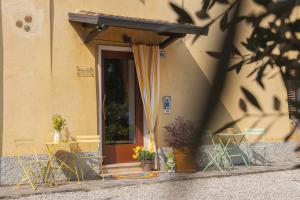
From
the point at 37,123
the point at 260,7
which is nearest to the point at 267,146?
the point at 37,123

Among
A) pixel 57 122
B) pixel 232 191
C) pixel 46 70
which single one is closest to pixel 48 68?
pixel 46 70

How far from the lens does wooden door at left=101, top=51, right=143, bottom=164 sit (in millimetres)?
8508

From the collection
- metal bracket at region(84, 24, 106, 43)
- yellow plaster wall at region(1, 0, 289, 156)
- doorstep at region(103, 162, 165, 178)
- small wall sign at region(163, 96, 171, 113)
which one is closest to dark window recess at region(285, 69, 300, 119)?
yellow plaster wall at region(1, 0, 289, 156)

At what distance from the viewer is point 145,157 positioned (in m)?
8.35

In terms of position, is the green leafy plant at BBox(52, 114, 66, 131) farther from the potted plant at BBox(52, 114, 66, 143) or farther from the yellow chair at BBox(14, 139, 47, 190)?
the yellow chair at BBox(14, 139, 47, 190)

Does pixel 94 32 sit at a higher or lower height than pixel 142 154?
higher

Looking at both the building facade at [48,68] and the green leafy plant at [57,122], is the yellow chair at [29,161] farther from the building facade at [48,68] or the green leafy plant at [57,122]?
the green leafy plant at [57,122]

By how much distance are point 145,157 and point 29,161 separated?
205 centimetres

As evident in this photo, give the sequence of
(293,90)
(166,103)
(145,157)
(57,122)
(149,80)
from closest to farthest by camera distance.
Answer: (293,90), (57,122), (145,157), (149,80), (166,103)

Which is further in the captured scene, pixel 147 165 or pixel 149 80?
pixel 149 80

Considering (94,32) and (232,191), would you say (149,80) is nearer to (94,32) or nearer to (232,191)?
(94,32)

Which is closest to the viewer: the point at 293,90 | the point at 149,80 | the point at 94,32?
the point at 293,90

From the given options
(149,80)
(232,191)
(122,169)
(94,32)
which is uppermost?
(94,32)

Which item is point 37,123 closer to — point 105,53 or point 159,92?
point 105,53
